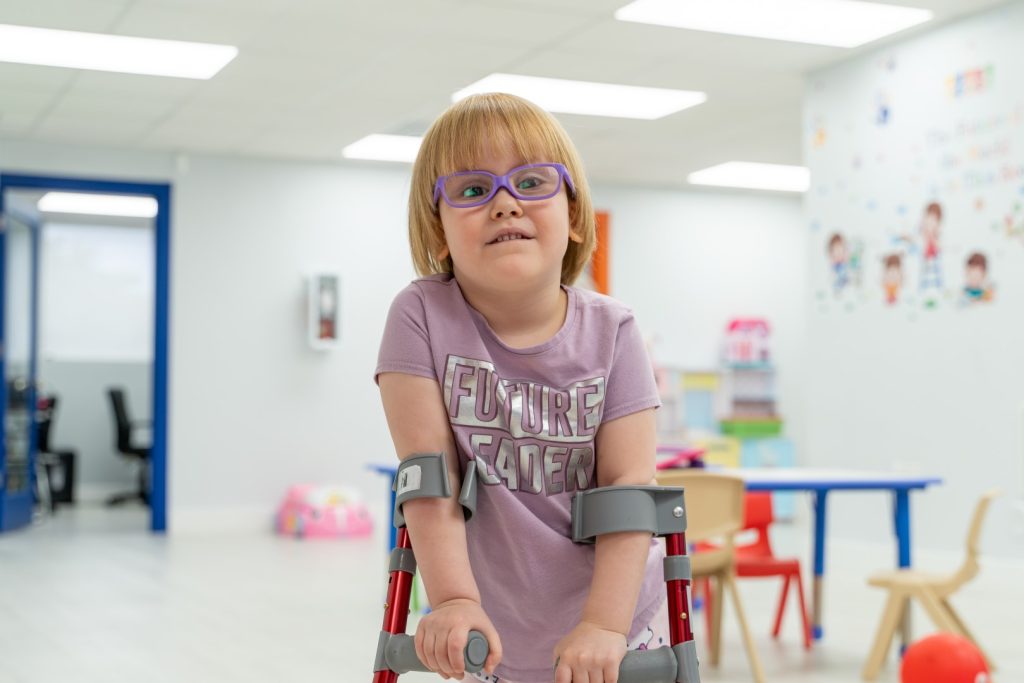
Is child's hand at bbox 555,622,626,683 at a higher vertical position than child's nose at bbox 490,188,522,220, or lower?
lower

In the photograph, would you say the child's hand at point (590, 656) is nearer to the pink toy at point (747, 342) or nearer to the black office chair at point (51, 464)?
the pink toy at point (747, 342)

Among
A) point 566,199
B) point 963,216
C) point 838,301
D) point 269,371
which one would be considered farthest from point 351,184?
point 566,199

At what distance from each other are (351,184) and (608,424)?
27.5 feet

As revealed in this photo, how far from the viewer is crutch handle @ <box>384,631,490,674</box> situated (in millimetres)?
1115

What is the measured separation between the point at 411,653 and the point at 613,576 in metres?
0.20

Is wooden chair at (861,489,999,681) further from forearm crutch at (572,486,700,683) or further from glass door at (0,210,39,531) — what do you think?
glass door at (0,210,39,531)

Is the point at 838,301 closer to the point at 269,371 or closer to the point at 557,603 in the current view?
the point at 269,371

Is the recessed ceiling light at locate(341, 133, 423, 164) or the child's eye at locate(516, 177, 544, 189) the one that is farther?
the recessed ceiling light at locate(341, 133, 423, 164)

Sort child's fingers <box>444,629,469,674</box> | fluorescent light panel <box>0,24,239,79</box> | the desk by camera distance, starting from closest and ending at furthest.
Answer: child's fingers <box>444,629,469,674</box>
the desk
fluorescent light panel <box>0,24,239,79</box>

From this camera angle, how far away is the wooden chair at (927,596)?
4102mm

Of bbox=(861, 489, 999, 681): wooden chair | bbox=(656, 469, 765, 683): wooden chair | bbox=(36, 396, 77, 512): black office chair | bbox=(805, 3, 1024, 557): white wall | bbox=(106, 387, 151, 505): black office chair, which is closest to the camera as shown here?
bbox=(656, 469, 765, 683): wooden chair

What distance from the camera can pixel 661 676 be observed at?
3.87 feet

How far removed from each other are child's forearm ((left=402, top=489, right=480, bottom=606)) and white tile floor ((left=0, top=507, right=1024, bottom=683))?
9.71ft

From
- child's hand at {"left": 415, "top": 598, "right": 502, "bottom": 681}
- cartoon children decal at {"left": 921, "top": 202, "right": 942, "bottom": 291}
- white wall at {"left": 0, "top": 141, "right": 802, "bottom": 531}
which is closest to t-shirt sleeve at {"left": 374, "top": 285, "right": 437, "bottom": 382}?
child's hand at {"left": 415, "top": 598, "right": 502, "bottom": 681}
